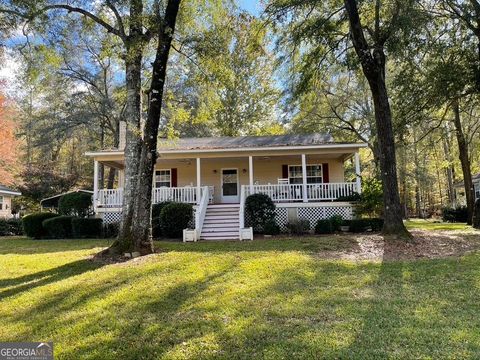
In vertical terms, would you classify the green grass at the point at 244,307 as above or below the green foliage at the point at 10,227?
below

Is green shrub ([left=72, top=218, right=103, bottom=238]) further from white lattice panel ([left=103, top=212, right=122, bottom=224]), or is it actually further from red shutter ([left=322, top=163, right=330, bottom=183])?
red shutter ([left=322, top=163, right=330, bottom=183])

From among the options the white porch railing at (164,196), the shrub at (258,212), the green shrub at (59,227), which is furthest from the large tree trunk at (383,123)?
the green shrub at (59,227)

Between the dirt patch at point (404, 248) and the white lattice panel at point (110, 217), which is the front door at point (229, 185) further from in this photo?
the dirt patch at point (404, 248)

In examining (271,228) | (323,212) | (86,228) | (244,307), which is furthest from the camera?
(323,212)

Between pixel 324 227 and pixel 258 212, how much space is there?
251 centimetres

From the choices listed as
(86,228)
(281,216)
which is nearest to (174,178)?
(86,228)

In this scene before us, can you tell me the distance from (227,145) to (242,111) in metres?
12.0

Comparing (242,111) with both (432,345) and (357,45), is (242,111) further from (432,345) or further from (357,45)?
(432,345)

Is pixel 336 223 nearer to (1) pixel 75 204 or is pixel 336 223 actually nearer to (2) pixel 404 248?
(2) pixel 404 248

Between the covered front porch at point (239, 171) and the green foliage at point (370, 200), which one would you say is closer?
the green foliage at point (370, 200)

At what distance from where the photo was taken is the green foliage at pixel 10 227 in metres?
18.1

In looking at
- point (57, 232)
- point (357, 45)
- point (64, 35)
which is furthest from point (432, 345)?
point (57, 232)

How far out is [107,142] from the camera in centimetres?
3086

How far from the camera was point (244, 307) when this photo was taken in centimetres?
510
